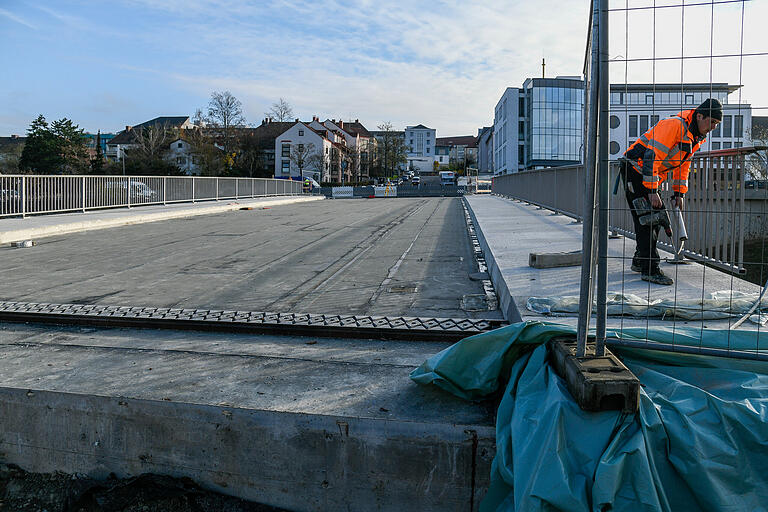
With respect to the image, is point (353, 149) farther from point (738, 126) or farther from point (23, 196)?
point (738, 126)

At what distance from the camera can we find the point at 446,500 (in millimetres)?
3002

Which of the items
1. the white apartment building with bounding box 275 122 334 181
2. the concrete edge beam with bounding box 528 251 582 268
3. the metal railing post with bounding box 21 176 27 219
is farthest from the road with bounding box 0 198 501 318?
the white apartment building with bounding box 275 122 334 181

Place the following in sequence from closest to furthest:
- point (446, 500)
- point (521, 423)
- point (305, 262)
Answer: point (521, 423) → point (446, 500) → point (305, 262)

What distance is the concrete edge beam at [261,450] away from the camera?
3.01m

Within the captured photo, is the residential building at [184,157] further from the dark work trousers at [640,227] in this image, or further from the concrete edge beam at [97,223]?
the dark work trousers at [640,227]

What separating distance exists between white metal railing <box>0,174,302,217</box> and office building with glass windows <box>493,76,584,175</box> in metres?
50.0

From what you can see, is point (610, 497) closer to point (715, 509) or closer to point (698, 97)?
point (715, 509)

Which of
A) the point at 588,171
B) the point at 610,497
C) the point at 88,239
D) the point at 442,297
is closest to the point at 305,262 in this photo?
the point at 442,297

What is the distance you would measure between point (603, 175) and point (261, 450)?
7.32 feet

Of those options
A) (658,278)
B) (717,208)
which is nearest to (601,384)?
(658,278)

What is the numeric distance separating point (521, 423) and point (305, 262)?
7040 mm

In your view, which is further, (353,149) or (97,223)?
(353,149)

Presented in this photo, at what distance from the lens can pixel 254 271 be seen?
337 inches

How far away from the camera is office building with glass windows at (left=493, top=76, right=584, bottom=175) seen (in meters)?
74.8
